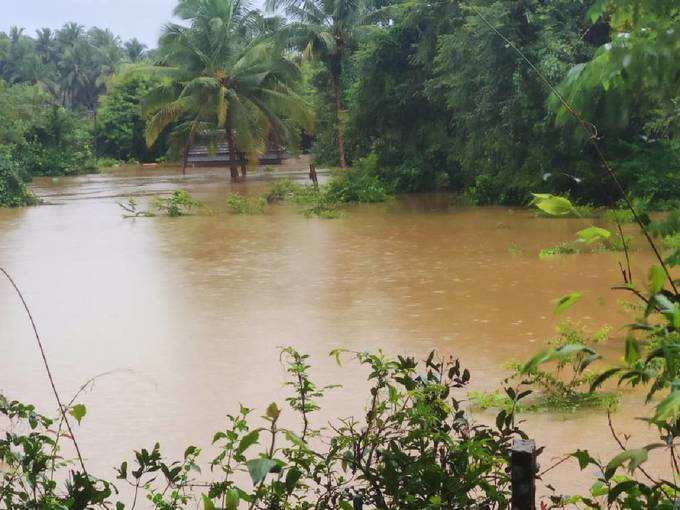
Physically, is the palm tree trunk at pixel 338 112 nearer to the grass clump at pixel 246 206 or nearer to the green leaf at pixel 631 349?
the grass clump at pixel 246 206

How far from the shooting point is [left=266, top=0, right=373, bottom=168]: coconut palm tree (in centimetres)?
2922

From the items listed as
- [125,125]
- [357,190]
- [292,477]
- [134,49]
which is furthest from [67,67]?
[292,477]

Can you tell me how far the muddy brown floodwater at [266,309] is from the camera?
254 inches

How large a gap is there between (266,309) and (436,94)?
1188cm

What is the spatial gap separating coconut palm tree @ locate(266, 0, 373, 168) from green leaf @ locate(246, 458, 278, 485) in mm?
27414

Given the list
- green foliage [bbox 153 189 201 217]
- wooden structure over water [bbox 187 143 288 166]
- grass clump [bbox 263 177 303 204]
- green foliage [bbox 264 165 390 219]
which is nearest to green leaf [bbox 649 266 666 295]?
green foliage [bbox 264 165 390 219]

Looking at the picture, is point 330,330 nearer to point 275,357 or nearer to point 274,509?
point 275,357

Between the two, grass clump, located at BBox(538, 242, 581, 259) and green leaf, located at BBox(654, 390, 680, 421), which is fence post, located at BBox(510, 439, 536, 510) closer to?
green leaf, located at BBox(654, 390, 680, 421)

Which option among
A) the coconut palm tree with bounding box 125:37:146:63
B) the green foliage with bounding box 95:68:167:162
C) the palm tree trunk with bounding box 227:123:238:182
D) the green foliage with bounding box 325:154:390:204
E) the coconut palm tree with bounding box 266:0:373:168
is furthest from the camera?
the coconut palm tree with bounding box 125:37:146:63

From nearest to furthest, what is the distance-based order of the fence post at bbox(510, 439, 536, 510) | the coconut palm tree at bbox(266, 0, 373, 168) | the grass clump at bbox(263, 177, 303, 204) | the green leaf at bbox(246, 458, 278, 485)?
the green leaf at bbox(246, 458, 278, 485) → the fence post at bbox(510, 439, 536, 510) → the grass clump at bbox(263, 177, 303, 204) → the coconut palm tree at bbox(266, 0, 373, 168)

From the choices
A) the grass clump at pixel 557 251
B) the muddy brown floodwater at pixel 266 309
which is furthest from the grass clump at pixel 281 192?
the grass clump at pixel 557 251

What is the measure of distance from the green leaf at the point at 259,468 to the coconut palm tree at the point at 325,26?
89.9 ft

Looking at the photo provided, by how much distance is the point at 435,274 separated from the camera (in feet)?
39.0

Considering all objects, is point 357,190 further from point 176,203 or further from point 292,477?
point 292,477
